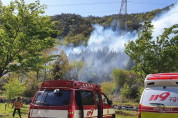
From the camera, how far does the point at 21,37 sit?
16.5 metres

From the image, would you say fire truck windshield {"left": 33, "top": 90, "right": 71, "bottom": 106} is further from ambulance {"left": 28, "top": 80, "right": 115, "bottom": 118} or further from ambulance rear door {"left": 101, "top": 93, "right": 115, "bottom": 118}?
ambulance rear door {"left": 101, "top": 93, "right": 115, "bottom": 118}

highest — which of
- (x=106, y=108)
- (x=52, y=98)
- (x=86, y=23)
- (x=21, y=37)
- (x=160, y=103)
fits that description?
(x=86, y=23)

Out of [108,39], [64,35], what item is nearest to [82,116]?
[108,39]

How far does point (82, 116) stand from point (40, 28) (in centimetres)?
1002

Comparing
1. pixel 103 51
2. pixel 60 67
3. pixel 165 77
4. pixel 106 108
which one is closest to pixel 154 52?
pixel 106 108

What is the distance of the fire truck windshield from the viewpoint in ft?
28.7

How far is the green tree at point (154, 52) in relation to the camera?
59.7 feet

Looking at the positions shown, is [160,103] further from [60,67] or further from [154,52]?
[60,67]

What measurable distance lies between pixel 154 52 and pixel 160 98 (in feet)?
40.7

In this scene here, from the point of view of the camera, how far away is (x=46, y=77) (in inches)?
2050

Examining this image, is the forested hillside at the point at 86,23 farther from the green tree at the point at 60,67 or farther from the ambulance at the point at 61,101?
the ambulance at the point at 61,101

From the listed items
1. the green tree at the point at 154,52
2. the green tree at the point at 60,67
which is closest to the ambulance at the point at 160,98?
the green tree at the point at 154,52

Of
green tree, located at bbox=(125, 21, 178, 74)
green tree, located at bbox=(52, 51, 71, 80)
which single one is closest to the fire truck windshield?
green tree, located at bbox=(125, 21, 178, 74)

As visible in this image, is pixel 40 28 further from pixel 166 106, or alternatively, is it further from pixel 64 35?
pixel 64 35
